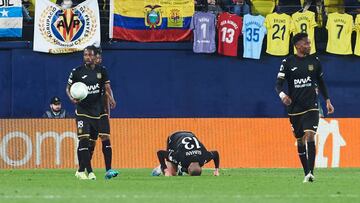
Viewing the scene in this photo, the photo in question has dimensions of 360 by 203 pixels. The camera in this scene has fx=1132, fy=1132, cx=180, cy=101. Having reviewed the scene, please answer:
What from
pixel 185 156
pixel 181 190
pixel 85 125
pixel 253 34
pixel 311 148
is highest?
pixel 253 34

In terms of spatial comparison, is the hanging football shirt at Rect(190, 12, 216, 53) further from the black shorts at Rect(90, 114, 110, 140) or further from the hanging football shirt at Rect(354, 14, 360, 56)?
the black shorts at Rect(90, 114, 110, 140)

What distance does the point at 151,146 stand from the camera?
25.9 meters

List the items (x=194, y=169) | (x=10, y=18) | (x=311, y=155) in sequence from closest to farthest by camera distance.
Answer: (x=311, y=155) → (x=194, y=169) → (x=10, y=18)

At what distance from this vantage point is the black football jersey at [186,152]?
18.9m

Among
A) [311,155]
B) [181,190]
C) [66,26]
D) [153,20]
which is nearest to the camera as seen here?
[181,190]

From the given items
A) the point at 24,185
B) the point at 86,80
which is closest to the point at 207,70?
the point at 86,80

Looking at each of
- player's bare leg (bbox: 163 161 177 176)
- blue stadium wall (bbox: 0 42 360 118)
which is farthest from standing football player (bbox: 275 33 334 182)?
blue stadium wall (bbox: 0 42 360 118)

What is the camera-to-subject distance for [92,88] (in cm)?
1848

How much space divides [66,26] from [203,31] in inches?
135

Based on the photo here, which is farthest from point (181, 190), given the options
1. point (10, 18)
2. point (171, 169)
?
point (10, 18)

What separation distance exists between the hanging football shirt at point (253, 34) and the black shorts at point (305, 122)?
37.0ft

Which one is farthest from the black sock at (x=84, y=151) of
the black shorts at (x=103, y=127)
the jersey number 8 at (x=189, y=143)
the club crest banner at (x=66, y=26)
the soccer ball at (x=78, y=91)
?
the club crest banner at (x=66, y=26)

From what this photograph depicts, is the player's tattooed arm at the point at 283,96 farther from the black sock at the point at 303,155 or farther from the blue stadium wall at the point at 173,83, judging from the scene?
the blue stadium wall at the point at 173,83

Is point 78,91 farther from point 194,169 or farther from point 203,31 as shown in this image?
point 203,31
